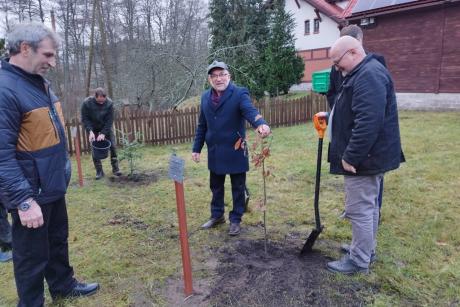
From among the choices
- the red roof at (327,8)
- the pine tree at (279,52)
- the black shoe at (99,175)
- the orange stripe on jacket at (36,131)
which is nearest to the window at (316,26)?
the red roof at (327,8)

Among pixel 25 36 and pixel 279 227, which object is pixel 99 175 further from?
pixel 25 36

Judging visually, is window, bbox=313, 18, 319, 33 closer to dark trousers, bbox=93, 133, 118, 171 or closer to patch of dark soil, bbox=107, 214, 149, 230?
dark trousers, bbox=93, 133, 118, 171

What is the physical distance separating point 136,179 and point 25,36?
4294 millimetres

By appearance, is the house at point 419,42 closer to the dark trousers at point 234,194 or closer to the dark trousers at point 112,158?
the dark trousers at point 112,158

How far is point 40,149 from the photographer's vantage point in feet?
7.25

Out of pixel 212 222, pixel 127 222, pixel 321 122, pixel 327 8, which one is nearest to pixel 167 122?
pixel 127 222

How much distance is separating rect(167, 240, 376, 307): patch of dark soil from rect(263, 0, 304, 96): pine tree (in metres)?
14.6

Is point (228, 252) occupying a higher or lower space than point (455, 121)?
lower

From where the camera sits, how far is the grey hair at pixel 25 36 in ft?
6.88

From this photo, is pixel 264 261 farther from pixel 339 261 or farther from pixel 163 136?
pixel 163 136

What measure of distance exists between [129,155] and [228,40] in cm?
1269

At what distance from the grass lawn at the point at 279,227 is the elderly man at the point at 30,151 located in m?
0.65

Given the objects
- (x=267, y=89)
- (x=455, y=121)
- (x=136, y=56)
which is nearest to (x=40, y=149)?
(x=455, y=121)

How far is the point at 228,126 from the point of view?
3574mm
